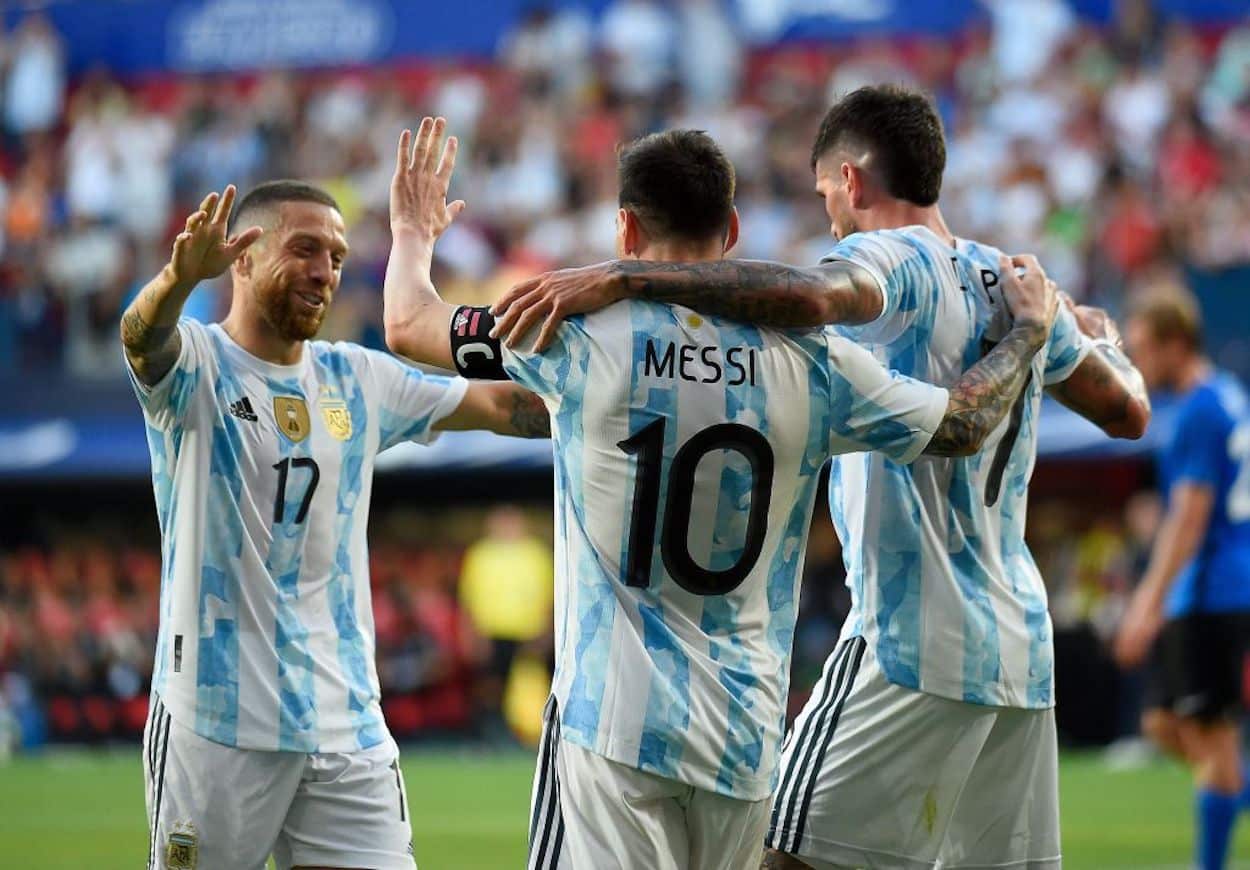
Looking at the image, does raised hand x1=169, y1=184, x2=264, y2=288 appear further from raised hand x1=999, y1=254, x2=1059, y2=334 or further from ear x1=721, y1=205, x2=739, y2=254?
raised hand x1=999, y1=254, x2=1059, y2=334

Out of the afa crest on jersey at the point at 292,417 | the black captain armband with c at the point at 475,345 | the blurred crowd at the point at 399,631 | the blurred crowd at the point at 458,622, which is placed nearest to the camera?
the black captain armband with c at the point at 475,345

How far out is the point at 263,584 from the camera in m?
4.97

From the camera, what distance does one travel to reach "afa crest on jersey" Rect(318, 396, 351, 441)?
5.24 meters

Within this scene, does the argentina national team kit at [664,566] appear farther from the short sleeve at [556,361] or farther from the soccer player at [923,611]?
the soccer player at [923,611]

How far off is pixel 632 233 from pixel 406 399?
1.47 metres

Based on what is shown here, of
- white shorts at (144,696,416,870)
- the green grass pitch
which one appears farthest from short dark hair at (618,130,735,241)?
the green grass pitch

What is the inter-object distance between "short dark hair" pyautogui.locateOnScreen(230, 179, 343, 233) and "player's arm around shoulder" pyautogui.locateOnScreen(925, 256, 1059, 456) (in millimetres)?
1934

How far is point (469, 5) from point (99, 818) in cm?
1277

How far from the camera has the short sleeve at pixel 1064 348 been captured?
488cm

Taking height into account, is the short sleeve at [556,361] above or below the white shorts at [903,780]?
above

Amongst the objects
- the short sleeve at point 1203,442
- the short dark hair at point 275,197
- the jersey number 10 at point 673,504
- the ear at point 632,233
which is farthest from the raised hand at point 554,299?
the short sleeve at point 1203,442

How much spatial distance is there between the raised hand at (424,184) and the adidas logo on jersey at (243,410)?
74 cm

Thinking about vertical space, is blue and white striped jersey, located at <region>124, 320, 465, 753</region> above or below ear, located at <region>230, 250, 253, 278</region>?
below

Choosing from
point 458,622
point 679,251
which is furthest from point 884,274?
point 458,622
